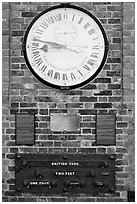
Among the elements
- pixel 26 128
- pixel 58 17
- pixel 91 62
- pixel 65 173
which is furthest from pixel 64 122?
pixel 58 17

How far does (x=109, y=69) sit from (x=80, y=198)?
1.46 meters

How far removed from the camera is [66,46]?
5.08 meters

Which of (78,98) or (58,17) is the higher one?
(58,17)

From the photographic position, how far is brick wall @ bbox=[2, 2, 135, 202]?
16.7 ft

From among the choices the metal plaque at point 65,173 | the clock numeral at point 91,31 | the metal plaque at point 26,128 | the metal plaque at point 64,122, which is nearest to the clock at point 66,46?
the clock numeral at point 91,31

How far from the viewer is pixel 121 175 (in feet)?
16.7

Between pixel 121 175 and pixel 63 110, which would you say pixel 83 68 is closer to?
pixel 63 110

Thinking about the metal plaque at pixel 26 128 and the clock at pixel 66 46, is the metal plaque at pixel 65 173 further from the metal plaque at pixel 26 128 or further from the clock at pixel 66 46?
the clock at pixel 66 46

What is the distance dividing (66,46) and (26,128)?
101cm

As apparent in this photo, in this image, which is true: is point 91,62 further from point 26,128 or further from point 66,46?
point 26,128

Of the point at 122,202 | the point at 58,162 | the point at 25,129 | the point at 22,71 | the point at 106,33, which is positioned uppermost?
the point at 106,33

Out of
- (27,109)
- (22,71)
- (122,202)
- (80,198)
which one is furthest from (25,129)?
(122,202)

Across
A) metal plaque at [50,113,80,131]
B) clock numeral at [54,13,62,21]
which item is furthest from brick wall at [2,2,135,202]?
clock numeral at [54,13,62,21]

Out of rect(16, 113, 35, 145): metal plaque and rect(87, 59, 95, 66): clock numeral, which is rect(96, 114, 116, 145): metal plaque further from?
rect(16, 113, 35, 145): metal plaque
